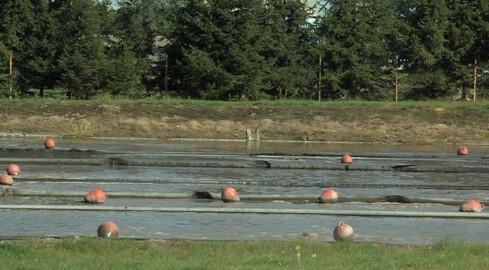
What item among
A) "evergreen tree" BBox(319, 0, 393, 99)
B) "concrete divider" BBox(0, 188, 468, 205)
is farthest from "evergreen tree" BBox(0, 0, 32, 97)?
"concrete divider" BBox(0, 188, 468, 205)

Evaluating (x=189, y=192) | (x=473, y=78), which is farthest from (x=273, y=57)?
(x=189, y=192)

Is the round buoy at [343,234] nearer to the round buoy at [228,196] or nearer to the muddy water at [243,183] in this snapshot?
the muddy water at [243,183]

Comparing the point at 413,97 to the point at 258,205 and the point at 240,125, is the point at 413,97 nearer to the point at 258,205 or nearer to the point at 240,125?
the point at 240,125

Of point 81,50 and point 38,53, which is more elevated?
point 81,50

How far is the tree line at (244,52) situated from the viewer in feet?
157

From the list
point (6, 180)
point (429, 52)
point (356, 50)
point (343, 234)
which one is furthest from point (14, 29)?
point (343, 234)

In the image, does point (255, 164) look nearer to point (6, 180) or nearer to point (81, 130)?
point (6, 180)

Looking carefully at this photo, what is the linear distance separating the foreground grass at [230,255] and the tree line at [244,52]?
36.7 metres

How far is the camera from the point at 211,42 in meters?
49.4

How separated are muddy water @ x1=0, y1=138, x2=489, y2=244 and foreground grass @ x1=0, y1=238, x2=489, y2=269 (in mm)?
1254

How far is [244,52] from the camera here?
48.4 meters

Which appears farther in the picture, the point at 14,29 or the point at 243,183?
the point at 14,29

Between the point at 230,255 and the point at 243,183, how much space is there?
9382 millimetres

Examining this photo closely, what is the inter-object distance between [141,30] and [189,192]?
122 ft
